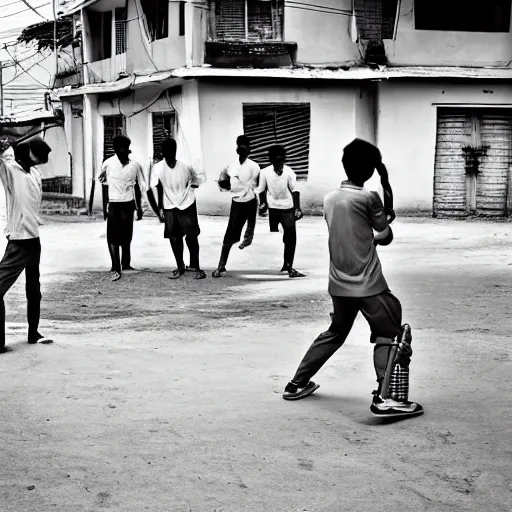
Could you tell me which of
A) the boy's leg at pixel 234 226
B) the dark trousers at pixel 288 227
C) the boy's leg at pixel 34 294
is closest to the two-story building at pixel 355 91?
the boy's leg at pixel 234 226

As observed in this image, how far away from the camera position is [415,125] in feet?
69.9

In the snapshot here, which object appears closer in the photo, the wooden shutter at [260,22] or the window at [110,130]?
the wooden shutter at [260,22]

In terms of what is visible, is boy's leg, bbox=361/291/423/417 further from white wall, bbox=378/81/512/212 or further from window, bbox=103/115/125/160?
window, bbox=103/115/125/160

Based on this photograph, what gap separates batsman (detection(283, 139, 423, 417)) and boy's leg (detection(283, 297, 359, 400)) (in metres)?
0.08

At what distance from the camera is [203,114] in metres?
21.3

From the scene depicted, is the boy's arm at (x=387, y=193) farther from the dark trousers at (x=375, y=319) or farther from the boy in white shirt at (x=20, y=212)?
the boy in white shirt at (x=20, y=212)

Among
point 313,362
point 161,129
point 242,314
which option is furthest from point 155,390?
point 161,129

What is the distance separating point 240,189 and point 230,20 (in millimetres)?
9957

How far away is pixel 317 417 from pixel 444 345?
2377 mm

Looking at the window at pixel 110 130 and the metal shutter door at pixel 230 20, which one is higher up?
the metal shutter door at pixel 230 20

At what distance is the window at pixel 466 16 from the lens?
70.1 feet

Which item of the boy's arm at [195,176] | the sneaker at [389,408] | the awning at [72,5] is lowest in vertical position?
the sneaker at [389,408]

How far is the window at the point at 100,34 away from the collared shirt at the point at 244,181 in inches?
565

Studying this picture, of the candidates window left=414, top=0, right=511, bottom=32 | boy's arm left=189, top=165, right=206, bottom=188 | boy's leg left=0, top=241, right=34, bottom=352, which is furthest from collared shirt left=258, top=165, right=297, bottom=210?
window left=414, top=0, right=511, bottom=32
